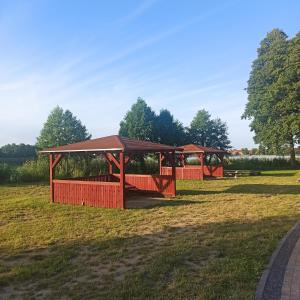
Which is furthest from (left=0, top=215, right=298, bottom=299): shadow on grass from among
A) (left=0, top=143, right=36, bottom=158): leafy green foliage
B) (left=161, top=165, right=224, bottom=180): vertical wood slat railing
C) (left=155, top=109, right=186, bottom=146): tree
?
(left=0, top=143, right=36, bottom=158): leafy green foliage

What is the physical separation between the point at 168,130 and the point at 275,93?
11035mm

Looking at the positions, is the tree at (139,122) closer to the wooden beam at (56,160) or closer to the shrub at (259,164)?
the shrub at (259,164)

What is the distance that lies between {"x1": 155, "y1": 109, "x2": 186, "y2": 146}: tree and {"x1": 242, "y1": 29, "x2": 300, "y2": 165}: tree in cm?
854

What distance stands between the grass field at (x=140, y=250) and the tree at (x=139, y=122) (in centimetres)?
2321

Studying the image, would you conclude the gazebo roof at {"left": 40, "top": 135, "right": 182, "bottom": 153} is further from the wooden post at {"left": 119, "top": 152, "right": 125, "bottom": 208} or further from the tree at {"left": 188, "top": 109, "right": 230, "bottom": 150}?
the tree at {"left": 188, "top": 109, "right": 230, "bottom": 150}

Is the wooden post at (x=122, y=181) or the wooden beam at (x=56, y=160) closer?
the wooden post at (x=122, y=181)

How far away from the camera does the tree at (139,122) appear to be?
3738 centimetres

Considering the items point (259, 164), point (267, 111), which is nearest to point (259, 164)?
point (259, 164)

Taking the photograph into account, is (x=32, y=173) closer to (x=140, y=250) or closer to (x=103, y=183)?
(x=103, y=183)

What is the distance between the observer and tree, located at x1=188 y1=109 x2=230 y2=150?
156 ft

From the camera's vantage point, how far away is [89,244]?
859cm

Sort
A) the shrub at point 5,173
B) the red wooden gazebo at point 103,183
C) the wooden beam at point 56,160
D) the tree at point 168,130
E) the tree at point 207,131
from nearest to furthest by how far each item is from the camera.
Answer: the red wooden gazebo at point 103,183, the wooden beam at point 56,160, the shrub at point 5,173, the tree at point 168,130, the tree at point 207,131

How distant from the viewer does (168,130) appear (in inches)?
1532

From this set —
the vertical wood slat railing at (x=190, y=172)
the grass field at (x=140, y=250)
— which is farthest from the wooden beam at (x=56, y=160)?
the vertical wood slat railing at (x=190, y=172)
